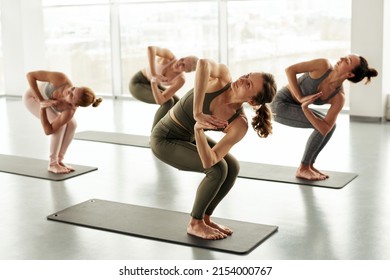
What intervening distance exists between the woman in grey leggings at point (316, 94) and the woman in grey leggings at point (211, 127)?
1268 millimetres

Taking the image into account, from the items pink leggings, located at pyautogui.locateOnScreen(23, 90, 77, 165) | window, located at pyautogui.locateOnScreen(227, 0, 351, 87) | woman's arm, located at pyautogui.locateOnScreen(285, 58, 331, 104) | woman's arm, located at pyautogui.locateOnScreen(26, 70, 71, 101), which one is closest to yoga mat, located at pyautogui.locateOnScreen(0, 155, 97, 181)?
pink leggings, located at pyautogui.locateOnScreen(23, 90, 77, 165)

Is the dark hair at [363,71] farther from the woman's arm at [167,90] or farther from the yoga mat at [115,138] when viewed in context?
the yoga mat at [115,138]

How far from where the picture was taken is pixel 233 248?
346 cm

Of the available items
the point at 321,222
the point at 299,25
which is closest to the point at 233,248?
the point at 321,222

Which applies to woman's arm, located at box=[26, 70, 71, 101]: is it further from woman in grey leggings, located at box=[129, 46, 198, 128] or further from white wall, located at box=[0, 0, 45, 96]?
white wall, located at box=[0, 0, 45, 96]

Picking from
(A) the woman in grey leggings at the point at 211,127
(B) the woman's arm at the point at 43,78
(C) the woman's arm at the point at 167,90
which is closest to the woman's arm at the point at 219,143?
(A) the woman in grey leggings at the point at 211,127

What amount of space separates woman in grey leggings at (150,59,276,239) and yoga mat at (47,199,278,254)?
0.10 meters

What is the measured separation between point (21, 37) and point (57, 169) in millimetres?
5437

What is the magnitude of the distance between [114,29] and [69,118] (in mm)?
5430

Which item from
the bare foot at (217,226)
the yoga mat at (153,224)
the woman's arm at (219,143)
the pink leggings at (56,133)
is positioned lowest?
the yoga mat at (153,224)

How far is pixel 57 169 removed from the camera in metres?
5.30

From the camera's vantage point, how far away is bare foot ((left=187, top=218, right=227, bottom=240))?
362 centimetres

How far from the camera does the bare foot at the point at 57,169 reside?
17.3 feet
